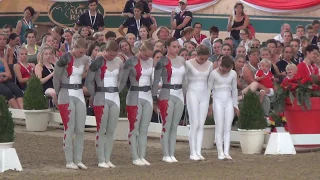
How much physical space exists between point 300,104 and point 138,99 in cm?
281

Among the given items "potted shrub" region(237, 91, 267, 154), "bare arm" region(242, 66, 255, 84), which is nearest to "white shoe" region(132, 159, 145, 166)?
"potted shrub" region(237, 91, 267, 154)

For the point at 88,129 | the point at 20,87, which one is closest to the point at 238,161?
the point at 88,129

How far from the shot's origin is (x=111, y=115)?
1234 centimetres

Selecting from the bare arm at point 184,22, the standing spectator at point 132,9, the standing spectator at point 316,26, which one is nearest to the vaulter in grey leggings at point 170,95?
the standing spectator at point 132,9

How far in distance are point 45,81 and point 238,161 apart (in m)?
4.94

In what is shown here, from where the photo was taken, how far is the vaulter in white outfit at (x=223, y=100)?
43.6 ft

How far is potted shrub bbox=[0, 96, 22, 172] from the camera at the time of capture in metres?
11.8

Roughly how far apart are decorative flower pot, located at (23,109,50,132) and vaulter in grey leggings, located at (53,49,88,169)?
13.0ft

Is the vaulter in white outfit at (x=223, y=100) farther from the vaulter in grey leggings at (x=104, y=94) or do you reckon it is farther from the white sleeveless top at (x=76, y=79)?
the white sleeveless top at (x=76, y=79)

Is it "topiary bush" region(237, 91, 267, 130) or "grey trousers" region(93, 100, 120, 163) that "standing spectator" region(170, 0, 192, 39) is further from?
"grey trousers" region(93, 100, 120, 163)

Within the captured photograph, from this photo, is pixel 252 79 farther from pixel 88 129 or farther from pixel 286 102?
pixel 88 129

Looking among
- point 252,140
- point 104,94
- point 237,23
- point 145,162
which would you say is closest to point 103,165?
point 145,162

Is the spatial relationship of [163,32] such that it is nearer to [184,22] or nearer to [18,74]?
[184,22]

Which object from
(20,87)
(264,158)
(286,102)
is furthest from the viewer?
(20,87)
